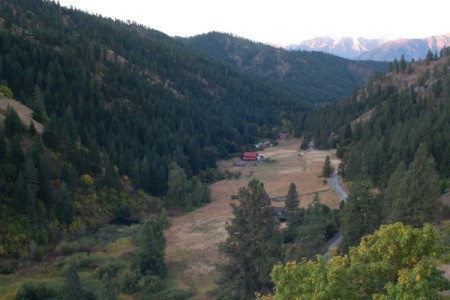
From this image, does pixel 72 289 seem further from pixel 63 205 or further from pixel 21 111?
pixel 21 111

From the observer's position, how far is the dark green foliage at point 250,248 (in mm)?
31750

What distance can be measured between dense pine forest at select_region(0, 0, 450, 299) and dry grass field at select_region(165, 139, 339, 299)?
3.37 metres

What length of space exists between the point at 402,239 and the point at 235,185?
82.3 meters

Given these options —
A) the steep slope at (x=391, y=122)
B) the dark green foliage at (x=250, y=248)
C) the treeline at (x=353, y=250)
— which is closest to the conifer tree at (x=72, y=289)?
the dark green foliage at (x=250, y=248)

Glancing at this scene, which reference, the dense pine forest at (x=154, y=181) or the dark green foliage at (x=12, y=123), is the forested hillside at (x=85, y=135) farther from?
the dense pine forest at (x=154, y=181)

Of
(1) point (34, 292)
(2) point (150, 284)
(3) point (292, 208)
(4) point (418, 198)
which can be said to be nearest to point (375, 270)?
(4) point (418, 198)

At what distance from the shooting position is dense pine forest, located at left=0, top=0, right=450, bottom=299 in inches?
1227

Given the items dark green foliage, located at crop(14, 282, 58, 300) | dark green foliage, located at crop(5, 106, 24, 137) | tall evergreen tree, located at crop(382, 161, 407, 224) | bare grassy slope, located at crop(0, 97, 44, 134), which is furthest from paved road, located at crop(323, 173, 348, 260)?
bare grassy slope, located at crop(0, 97, 44, 134)

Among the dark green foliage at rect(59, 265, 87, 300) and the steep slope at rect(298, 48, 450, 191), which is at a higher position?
the steep slope at rect(298, 48, 450, 191)

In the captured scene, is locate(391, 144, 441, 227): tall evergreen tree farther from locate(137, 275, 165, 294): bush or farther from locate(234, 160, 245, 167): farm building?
locate(234, 160, 245, 167): farm building

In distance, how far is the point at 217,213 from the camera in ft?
237

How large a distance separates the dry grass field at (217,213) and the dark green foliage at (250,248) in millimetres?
7566

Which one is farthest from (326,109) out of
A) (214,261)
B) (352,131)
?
(214,261)

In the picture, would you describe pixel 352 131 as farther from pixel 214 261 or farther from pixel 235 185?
pixel 214 261
